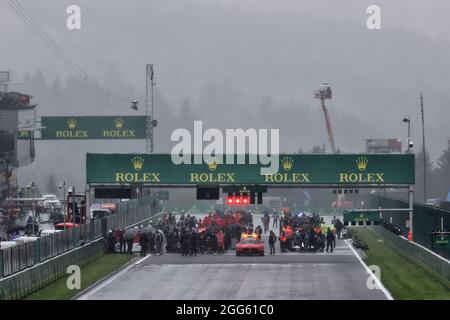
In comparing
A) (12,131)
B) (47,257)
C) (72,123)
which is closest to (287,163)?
(47,257)

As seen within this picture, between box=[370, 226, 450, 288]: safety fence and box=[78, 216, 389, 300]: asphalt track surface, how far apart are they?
234 centimetres

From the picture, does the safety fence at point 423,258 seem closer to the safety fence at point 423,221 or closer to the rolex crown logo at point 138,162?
the safety fence at point 423,221

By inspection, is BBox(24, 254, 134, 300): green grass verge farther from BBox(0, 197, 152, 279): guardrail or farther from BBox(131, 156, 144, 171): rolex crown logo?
BBox(131, 156, 144, 171): rolex crown logo

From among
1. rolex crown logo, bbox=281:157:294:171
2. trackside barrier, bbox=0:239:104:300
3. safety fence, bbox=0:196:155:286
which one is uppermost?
rolex crown logo, bbox=281:157:294:171

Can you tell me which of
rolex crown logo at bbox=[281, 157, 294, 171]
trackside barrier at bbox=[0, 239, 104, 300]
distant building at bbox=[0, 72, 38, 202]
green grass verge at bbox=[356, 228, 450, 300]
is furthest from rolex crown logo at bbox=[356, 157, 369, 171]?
distant building at bbox=[0, 72, 38, 202]

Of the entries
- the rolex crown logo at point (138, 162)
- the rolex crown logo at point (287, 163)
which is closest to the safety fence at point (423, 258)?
the rolex crown logo at point (287, 163)

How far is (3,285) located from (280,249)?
89.3 feet

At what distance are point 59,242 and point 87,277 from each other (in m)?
2.35

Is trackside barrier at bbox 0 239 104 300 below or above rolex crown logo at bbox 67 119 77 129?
below

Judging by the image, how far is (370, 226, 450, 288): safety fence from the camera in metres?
36.1

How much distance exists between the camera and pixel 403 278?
126 ft

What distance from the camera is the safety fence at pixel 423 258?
36.1 m
